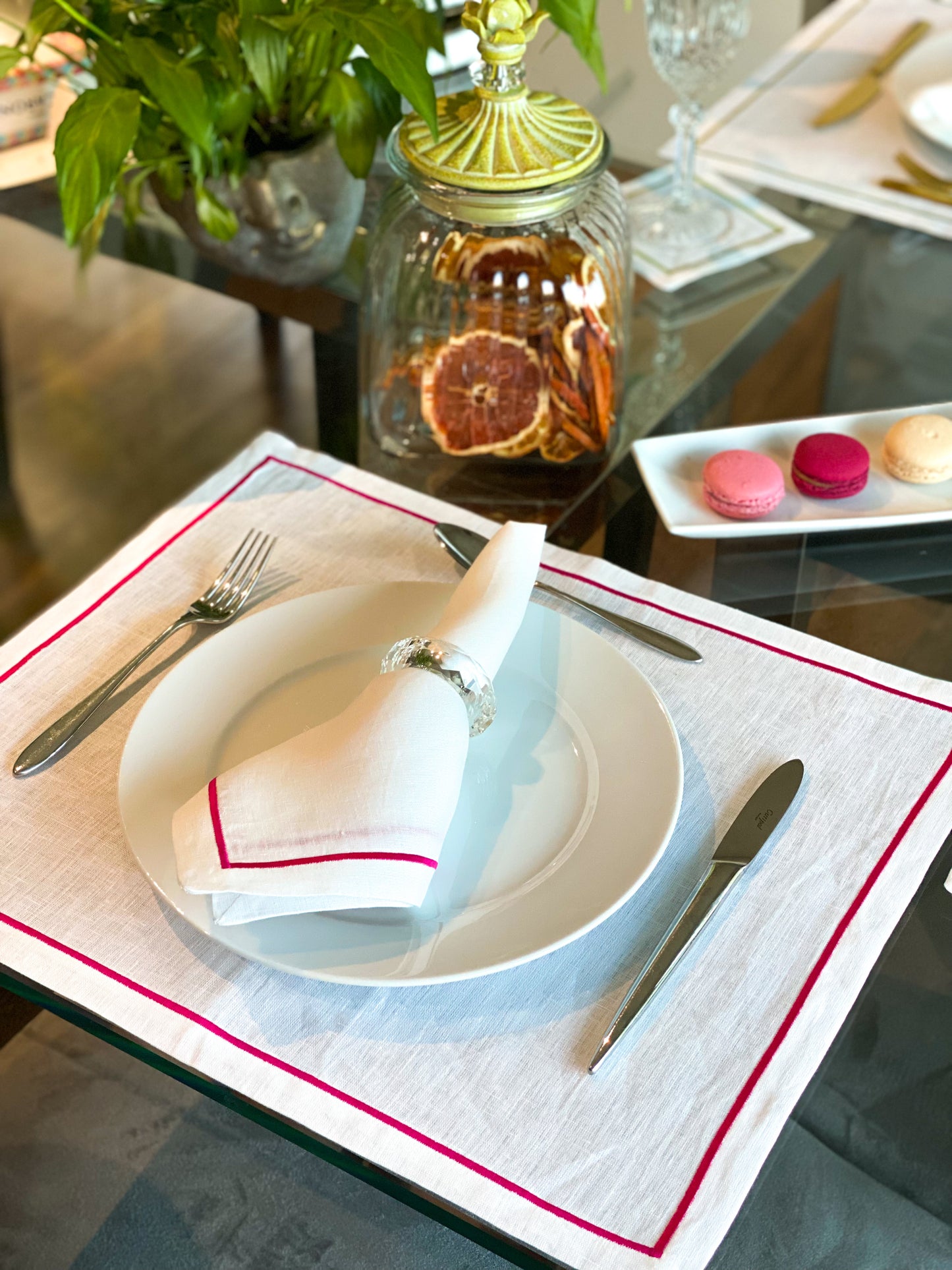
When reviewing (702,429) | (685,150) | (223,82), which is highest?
(223,82)

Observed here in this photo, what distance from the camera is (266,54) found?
0.74 metres

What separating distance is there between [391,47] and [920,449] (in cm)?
38

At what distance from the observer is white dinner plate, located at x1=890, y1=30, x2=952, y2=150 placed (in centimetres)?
103

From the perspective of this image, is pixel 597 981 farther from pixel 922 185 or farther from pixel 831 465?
pixel 922 185

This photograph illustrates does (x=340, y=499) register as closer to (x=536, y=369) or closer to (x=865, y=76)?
(x=536, y=369)

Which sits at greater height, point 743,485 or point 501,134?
point 501,134

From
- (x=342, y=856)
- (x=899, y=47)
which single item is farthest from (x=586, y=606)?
(x=899, y=47)

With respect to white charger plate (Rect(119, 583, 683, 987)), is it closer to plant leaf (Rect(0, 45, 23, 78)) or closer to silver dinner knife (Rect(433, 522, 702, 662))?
silver dinner knife (Rect(433, 522, 702, 662))

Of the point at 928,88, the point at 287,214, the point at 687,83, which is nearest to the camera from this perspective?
the point at 287,214

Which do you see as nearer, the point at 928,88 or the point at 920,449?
the point at 920,449

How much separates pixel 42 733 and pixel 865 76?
0.99 meters

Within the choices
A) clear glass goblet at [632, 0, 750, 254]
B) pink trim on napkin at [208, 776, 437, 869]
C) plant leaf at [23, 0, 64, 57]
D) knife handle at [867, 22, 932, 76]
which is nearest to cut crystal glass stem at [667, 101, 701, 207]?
clear glass goblet at [632, 0, 750, 254]

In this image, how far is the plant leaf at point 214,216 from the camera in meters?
0.80

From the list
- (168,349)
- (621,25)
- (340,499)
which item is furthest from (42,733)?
(621,25)
